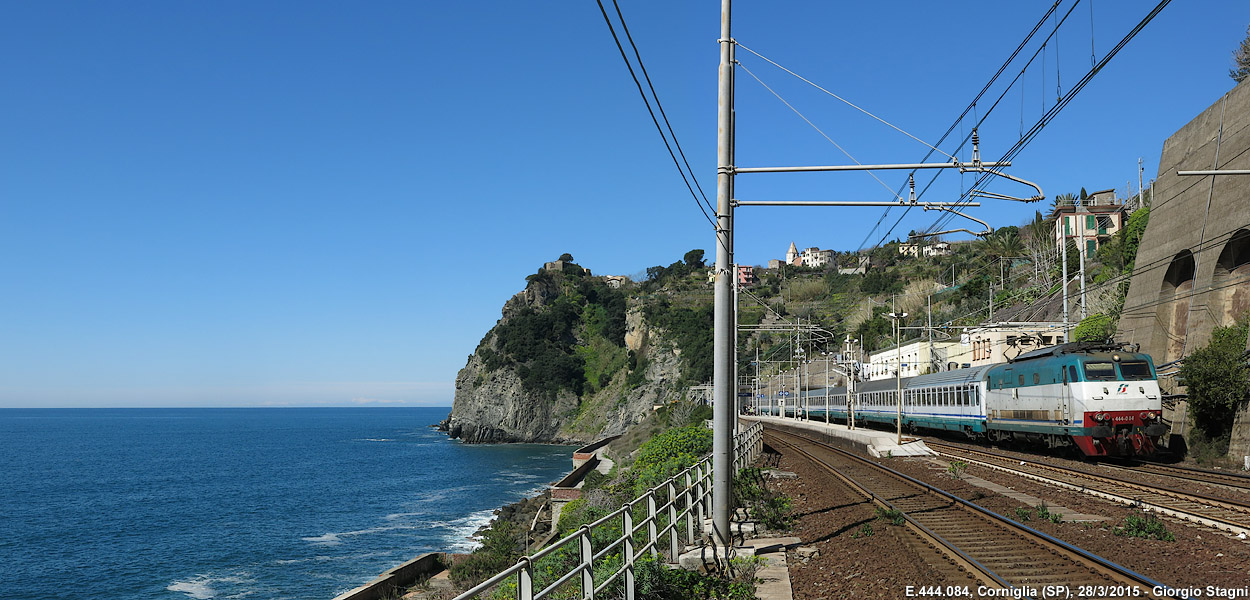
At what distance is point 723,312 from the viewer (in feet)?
38.8

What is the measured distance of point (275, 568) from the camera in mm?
42406

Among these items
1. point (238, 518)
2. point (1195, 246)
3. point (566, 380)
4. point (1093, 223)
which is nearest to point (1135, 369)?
point (1195, 246)

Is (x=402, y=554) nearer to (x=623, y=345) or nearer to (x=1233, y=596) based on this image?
(x=1233, y=596)

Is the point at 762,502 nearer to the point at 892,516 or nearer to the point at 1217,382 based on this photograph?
the point at 892,516

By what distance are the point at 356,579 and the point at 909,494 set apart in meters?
30.4

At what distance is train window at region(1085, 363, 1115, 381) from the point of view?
2305cm

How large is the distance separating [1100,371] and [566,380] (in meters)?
137

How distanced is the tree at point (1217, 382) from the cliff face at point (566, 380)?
11291cm

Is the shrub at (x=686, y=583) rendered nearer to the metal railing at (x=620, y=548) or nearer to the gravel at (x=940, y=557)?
the metal railing at (x=620, y=548)

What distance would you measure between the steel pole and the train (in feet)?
52.4

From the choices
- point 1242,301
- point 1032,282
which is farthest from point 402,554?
point 1032,282

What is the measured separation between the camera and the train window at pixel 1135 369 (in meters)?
23.3

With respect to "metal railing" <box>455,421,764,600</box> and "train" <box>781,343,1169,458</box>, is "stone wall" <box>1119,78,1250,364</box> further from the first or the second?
"metal railing" <box>455,421,764,600</box>

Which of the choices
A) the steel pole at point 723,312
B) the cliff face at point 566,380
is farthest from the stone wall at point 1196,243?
the cliff face at point 566,380
